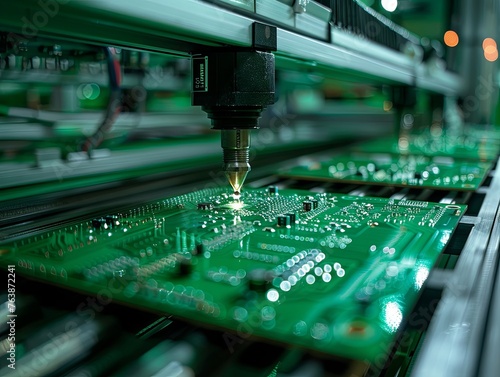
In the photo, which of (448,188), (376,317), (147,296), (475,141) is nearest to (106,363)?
(147,296)

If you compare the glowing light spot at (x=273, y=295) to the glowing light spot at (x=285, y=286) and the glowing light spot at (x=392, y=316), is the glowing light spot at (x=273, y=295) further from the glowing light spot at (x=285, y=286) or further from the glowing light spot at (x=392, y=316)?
the glowing light spot at (x=392, y=316)

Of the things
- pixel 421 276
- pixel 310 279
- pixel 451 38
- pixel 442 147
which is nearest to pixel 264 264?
pixel 310 279

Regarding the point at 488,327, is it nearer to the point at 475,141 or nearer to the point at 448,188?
the point at 448,188

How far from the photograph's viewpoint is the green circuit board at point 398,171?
4.92 feet


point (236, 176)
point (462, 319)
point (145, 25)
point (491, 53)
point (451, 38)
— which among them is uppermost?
point (451, 38)

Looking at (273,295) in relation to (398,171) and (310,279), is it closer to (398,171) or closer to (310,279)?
(310,279)

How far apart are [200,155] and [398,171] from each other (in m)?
→ 0.74

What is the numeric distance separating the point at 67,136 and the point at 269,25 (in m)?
Result: 1.03

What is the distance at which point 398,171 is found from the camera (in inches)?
67.8

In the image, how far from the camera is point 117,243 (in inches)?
32.9

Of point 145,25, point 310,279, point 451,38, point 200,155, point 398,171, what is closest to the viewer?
point 310,279

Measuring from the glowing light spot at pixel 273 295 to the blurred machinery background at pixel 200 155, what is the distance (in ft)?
0.17

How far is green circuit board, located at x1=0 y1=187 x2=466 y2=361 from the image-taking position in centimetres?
55

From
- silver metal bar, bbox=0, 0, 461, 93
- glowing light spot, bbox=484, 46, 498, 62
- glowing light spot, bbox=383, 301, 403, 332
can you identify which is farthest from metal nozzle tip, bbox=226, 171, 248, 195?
glowing light spot, bbox=484, 46, 498, 62
